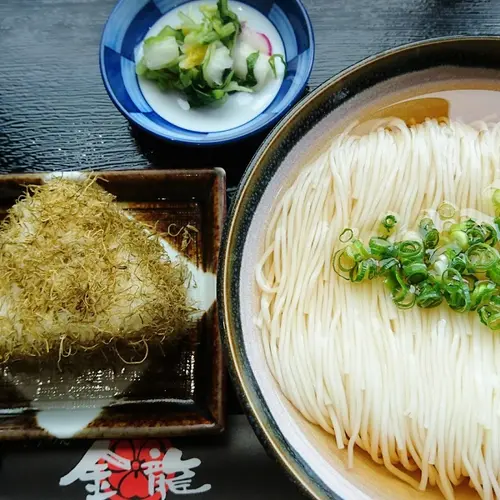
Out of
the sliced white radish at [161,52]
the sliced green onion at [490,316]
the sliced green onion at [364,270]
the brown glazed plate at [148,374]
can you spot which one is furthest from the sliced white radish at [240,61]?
the sliced green onion at [490,316]

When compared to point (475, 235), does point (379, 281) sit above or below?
below

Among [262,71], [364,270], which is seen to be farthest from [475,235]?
[262,71]

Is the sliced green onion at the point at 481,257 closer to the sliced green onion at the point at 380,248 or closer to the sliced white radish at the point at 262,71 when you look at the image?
the sliced green onion at the point at 380,248

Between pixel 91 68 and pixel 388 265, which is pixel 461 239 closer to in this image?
pixel 388 265

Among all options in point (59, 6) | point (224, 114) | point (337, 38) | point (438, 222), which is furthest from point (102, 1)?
point (438, 222)

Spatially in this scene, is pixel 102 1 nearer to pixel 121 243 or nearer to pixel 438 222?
pixel 121 243

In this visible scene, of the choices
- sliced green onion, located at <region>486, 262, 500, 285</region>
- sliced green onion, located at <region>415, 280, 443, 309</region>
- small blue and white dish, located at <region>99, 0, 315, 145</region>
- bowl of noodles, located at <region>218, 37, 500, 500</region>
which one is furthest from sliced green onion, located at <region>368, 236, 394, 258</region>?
small blue and white dish, located at <region>99, 0, 315, 145</region>
